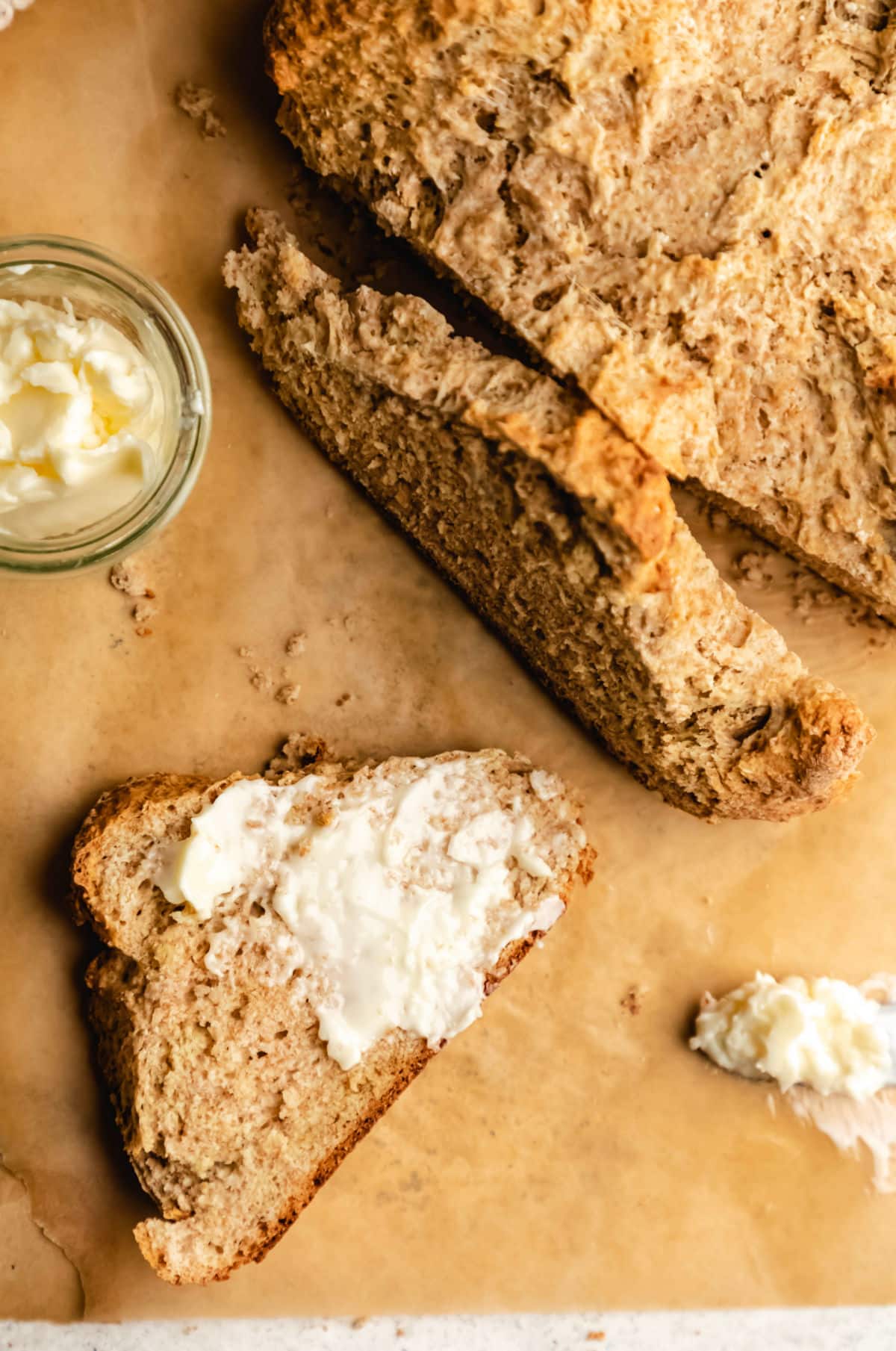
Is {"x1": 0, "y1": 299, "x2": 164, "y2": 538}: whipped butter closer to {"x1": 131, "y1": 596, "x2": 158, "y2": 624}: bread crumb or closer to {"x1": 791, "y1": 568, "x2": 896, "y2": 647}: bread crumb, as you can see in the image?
{"x1": 131, "y1": 596, "x2": 158, "y2": 624}: bread crumb

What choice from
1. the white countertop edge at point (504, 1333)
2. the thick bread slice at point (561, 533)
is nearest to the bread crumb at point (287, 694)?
the thick bread slice at point (561, 533)

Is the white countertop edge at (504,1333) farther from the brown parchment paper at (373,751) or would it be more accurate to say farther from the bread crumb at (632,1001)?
the bread crumb at (632,1001)

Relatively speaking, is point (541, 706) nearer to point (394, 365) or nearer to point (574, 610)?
point (574, 610)

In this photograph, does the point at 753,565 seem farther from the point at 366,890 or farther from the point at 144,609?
the point at 144,609

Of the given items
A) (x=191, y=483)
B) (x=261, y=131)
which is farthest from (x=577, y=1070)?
(x=261, y=131)

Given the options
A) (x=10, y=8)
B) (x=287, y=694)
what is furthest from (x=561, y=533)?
(x=10, y=8)

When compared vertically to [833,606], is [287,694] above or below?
above

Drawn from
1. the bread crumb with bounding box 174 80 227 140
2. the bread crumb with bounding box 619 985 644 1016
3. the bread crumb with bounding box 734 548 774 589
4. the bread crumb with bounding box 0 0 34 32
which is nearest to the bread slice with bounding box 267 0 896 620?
the bread crumb with bounding box 174 80 227 140
